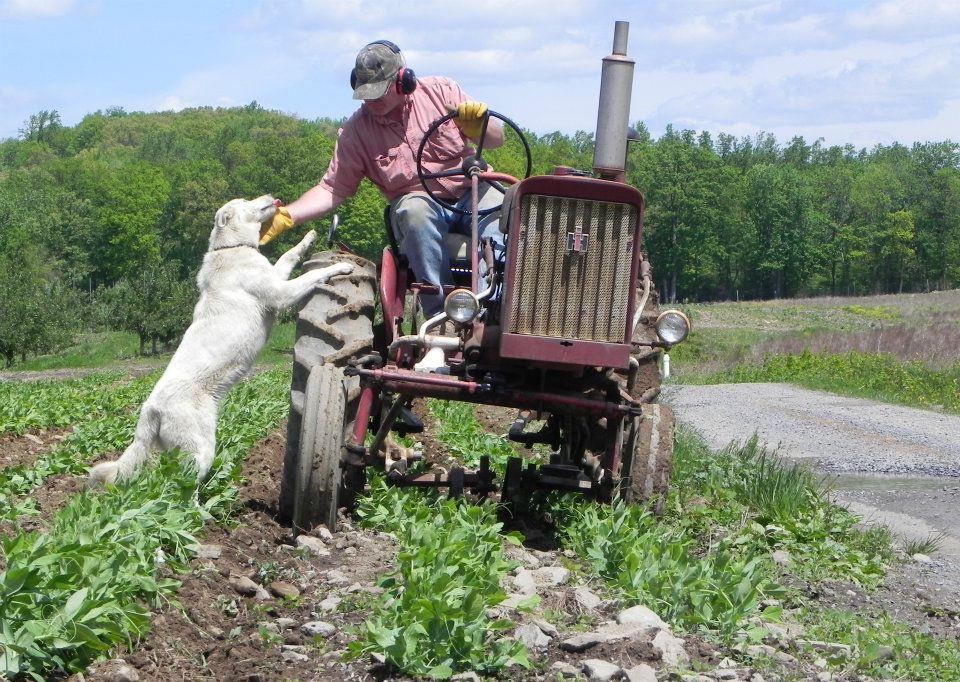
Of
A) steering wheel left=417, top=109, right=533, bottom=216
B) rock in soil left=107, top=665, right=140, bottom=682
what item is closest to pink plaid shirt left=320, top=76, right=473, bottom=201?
steering wheel left=417, top=109, right=533, bottom=216

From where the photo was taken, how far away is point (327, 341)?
20.2 ft

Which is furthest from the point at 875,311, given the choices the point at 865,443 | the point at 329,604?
the point at 329,604

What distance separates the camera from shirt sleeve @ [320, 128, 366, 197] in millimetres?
7133

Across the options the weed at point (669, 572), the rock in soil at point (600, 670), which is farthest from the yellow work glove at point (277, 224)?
the rock in soil at point (600, 670)

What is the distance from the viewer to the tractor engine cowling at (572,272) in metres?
5.54

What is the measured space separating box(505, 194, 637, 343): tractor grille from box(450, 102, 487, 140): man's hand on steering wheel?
4.15ft

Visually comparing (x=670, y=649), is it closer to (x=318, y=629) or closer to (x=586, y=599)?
(x=586, y=599)

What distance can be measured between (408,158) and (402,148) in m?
0.09

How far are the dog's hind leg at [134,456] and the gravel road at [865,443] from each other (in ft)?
14.1

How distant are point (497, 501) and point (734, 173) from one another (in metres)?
115

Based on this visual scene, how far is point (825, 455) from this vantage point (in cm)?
1177

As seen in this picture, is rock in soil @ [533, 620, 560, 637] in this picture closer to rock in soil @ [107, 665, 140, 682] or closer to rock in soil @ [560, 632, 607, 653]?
rock in soil @ [560, 632, 607, 653]

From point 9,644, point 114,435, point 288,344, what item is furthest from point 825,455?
point 288,344

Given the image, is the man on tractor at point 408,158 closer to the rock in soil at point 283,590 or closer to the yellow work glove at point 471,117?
the yellow work glove at point 471,117
